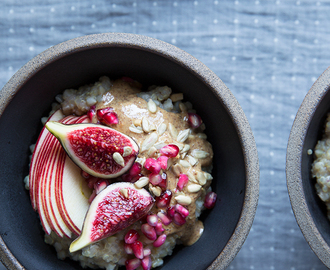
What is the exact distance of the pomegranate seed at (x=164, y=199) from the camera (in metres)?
1.69

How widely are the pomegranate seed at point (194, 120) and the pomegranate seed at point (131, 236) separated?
617 mm

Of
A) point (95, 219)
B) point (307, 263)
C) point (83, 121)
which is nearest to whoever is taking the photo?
point (95, 219)

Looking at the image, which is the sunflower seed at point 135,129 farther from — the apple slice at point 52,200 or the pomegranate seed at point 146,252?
the pomegranate seed at point 146,252

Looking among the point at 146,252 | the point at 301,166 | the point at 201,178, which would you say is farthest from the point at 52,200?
the point at 301,166

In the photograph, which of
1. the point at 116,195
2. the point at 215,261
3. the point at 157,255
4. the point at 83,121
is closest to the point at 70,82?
the point at 83,121

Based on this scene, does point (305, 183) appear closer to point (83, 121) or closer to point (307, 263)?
point (307, 263)

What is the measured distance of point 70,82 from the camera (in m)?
1.88

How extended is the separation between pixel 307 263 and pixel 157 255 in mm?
1008

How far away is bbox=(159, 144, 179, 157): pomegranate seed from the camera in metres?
1.67

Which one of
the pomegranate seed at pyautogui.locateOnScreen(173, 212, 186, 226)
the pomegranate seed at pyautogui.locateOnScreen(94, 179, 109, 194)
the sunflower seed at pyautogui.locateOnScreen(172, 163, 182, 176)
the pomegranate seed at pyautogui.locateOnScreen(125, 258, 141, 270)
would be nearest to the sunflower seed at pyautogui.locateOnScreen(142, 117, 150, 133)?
the sunflower seed at pyautogui.locateOnScreen(172, 163, 182, 176)

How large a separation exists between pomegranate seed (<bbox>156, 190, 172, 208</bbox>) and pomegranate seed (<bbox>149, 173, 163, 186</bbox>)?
0.07m

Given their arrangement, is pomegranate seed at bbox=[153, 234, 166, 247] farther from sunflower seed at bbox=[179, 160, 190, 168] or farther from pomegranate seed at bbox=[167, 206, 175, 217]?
sunflower seed at bbox=[179, 160, 190, 168]

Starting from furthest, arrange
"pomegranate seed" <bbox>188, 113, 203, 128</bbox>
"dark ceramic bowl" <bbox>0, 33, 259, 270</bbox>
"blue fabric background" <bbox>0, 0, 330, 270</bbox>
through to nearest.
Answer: "blue fabric background" <bbox>0, 0, 330, 270</bbox> < "pomegranate seed" <bbox>188, 113, 203, 128</bbox> < "dark ceramic bowl" <bbox>0, 33, 259, 270</bbox>

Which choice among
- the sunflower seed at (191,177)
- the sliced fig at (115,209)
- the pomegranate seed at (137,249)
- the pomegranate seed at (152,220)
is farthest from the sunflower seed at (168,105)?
the pomegranate seed at (137,249)
